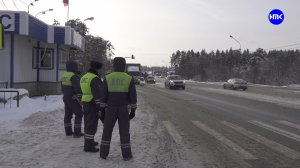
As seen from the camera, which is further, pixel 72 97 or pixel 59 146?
pixel 72 97

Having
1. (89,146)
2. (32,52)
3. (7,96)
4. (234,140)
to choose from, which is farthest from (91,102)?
(32,52)

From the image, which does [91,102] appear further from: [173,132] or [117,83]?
[173,132]

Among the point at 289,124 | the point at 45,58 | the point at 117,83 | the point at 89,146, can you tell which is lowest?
the point at 289,124

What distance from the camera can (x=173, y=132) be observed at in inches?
490

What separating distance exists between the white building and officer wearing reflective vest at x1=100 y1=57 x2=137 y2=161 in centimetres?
1328

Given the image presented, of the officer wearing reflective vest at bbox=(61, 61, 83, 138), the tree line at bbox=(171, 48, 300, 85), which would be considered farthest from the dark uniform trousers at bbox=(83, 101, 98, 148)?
the tree line at bbox=(171, 48, 300, 85)

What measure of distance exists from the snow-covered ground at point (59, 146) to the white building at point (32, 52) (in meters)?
6.95

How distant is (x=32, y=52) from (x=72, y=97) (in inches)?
583

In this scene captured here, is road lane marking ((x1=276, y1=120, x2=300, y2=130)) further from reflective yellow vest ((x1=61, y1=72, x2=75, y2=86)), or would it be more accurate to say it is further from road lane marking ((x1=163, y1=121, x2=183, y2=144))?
reflective yellow vest ((x1=61, y1=72, x2=75, y2=86))

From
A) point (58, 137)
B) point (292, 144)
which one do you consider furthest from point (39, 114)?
point (292, 144)

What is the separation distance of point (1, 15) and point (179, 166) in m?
15.3

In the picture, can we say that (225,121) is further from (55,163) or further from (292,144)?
(55,163)

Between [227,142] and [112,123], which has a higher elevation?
[112,123]

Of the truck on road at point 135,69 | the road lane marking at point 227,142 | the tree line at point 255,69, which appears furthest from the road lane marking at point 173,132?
the tree line at point 255,69
